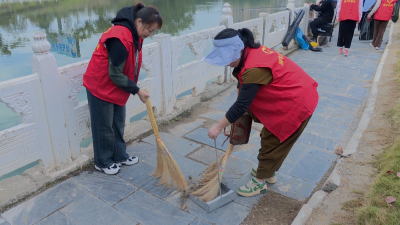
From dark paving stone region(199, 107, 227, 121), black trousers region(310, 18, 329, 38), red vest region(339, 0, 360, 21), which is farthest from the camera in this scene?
black trousers region(310, 18, 329, 38)

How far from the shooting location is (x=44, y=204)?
8.84 ft

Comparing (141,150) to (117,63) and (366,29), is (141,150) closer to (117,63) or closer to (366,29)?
(117,63)

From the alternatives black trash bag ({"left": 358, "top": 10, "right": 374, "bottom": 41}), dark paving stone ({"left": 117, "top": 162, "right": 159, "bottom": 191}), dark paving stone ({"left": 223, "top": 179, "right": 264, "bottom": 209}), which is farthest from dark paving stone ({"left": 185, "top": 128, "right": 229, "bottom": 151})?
black trash bag ({"left": 358, "top": 10, "right": 374, "bottom": 41})

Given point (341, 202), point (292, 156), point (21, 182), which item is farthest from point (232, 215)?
point (21, 182)

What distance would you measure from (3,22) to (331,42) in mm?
10832

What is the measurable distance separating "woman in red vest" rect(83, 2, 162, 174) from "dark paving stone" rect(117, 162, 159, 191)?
0.41 ft

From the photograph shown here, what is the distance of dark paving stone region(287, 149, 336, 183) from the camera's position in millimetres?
3190

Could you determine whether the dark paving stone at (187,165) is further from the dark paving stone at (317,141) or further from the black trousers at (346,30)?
the black trousers at (346,30)

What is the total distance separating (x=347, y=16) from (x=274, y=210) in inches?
260

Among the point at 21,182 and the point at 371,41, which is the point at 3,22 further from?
the point at 371,41

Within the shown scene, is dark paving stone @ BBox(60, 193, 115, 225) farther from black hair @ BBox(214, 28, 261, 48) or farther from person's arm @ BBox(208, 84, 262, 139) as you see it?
black hair @ BBox(214, 28, 261, 48)

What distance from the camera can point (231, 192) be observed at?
2752 mm

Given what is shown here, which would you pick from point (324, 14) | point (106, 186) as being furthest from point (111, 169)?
point (324, 14)

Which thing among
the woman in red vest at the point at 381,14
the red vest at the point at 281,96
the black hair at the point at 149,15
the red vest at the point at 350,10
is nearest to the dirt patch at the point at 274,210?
the red vest at the point at 281,96
